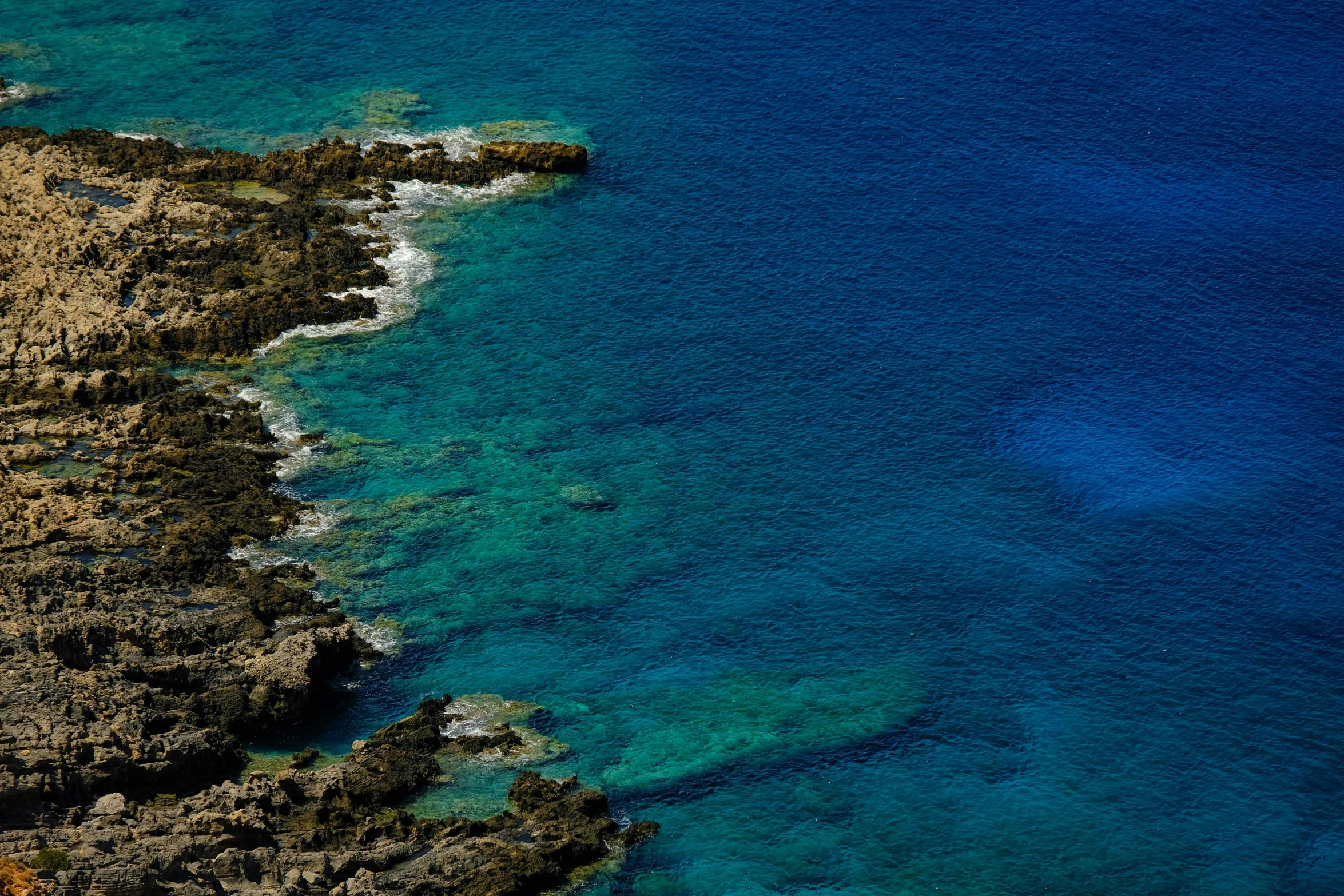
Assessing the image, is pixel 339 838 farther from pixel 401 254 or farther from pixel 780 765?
pixel 401 254

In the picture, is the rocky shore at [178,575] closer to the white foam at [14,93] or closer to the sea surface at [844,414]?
the sea surface at [844,414]

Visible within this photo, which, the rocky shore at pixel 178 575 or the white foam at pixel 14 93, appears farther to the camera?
the white foam at pixel 14 93

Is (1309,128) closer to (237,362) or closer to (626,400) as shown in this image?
(626,400)

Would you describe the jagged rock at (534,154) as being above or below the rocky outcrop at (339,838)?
above

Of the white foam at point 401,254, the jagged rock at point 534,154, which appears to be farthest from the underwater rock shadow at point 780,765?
the jagged rock at point 534,154

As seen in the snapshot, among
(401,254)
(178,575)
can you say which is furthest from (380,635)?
(401,254)

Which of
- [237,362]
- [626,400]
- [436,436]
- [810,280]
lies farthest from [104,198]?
[810,280]
